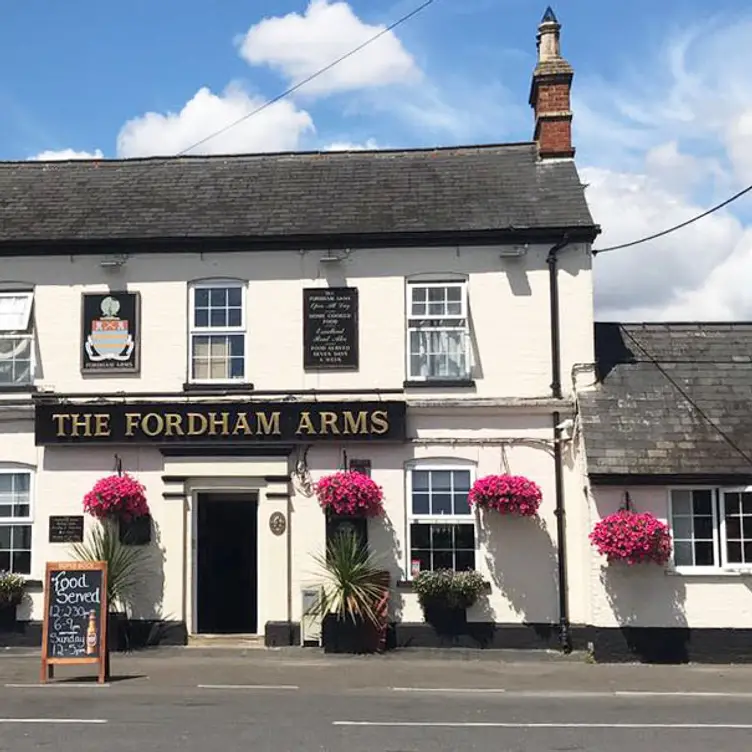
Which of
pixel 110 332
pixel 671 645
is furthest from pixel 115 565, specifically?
pixel 671 645

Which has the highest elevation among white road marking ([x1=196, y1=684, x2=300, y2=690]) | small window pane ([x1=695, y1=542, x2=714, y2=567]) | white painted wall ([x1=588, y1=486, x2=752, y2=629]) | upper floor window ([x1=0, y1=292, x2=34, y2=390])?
upper floor window ([x1=0, y1=292, x2=34, y2=390])

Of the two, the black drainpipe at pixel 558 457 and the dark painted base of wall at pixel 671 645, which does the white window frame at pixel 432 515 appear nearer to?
the black drainpipe at pixel 558 457

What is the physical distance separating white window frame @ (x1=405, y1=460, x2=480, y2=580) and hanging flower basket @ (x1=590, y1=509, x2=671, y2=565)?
196 cm

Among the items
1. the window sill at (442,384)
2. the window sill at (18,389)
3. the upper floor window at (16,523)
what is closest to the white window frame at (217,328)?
the window sill at (18,389)

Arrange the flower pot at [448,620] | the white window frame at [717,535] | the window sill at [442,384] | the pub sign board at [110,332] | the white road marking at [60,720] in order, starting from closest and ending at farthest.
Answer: the white road marking at [60,720], the white window frame at [717,535], the flower pot at [448,620], the window sill at [442,384], the pub sign board at [110,332]

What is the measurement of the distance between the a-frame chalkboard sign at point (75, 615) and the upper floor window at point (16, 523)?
11.5ft

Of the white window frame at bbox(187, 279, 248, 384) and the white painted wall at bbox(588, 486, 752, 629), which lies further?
the white window frame at bbox(187, 279, 248, 384)

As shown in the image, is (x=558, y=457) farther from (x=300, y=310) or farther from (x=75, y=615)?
(x=75, y=615)

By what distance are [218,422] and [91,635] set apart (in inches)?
160

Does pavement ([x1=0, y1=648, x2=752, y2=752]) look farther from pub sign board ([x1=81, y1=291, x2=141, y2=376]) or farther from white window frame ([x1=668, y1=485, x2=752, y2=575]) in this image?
pub sign board ([x1=81, y1=291, x2=141, y2=376])

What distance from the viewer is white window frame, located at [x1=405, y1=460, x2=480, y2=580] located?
48.6 ft

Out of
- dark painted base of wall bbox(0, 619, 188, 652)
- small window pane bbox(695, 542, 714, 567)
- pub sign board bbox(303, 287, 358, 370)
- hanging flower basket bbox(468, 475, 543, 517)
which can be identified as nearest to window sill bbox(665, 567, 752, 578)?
small window pane bbox(695, 542, 714, 567)

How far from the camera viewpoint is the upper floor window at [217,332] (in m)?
15.4

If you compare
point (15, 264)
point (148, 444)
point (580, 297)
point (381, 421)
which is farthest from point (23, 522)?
point (580, 297)
